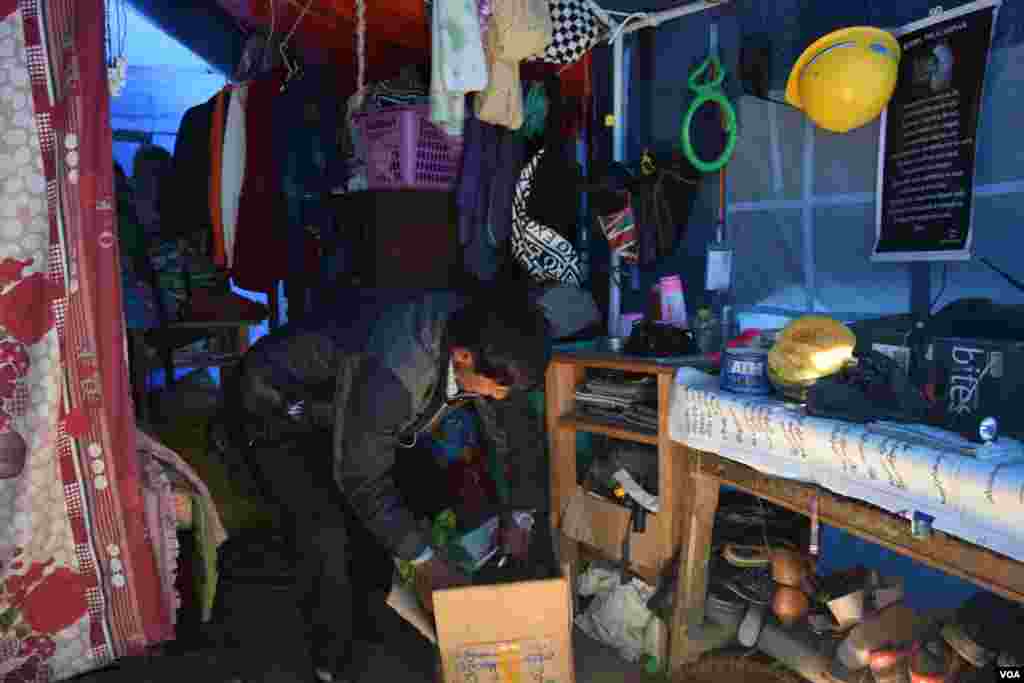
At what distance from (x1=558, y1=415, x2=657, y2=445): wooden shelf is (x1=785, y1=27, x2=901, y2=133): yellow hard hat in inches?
44.4

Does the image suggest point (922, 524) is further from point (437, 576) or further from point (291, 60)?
point (291, 60)

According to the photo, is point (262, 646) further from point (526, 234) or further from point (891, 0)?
point (891, 0)

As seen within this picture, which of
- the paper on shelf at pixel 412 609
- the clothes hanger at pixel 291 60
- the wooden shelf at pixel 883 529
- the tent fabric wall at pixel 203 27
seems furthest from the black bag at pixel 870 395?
the tent fabric wall at pixel 203 27

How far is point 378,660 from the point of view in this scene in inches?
95.3

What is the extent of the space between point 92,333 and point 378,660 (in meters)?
1.40

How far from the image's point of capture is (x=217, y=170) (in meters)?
3.00

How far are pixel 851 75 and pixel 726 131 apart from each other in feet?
2.25

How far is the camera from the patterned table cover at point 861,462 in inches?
50.5

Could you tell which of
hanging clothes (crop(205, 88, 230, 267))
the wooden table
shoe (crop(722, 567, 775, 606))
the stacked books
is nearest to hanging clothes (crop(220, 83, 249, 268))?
hanging clothes (crop(205, 88, 230, 267))

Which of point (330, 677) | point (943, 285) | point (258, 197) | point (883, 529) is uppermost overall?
point (258, 197)

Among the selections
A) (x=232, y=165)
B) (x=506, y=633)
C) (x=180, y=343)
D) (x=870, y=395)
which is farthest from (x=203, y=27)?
(x=870, y=395)

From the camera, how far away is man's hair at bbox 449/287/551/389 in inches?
69.6

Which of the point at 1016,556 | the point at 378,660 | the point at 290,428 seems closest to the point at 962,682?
the point at 1016,556

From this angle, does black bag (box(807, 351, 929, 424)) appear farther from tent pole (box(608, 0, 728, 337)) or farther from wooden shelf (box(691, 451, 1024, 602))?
tent pole (box(608, 0, 728, 337))
